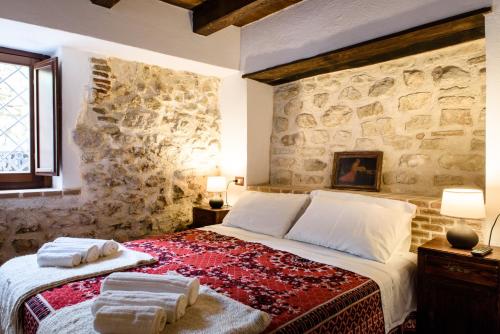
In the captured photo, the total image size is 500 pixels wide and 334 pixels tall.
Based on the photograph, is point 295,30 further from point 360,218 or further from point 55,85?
point 55,85

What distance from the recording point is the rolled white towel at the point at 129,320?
1.16 meters

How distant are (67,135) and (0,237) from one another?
0.92 m

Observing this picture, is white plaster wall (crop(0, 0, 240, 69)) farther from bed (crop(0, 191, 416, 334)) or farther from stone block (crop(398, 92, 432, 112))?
stone block (crop(398, 92, 432, 112))

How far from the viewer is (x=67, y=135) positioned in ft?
9.55

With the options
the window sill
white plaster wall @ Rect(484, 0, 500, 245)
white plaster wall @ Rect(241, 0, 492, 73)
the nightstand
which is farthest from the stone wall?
white plaster wall @ Rect(484, 0, 500, 245)

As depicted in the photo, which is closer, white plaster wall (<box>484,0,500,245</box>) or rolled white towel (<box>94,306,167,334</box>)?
rolled white towel (<box>94,306,167,334</box>)

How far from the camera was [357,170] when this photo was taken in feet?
9.87

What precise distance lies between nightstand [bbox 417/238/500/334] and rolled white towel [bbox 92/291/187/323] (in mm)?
1439

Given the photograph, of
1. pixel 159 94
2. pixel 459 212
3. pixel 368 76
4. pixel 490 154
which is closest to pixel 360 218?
pixel 459 212

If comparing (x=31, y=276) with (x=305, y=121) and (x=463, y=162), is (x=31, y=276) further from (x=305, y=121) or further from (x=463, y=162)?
(x=463, y=162)

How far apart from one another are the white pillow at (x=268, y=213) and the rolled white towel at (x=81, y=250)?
49.6 inches

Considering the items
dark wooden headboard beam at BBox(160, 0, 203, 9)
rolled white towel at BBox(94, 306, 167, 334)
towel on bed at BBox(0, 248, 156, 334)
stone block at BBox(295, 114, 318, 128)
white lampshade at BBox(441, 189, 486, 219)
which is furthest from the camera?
stone block at BBox(295, 114, 318, 128)

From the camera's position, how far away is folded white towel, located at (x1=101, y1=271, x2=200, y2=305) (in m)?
1.42

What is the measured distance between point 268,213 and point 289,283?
3.78ft
